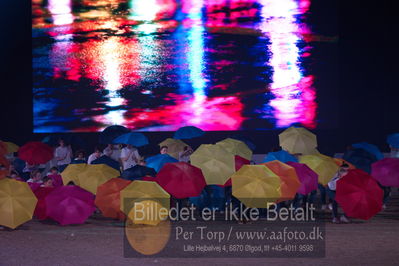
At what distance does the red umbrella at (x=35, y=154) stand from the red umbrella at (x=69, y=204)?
3.91 meters

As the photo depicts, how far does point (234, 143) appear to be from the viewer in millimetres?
14102

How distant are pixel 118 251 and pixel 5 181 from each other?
2.53 metres

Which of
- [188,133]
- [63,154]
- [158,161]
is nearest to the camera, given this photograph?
[158,161]

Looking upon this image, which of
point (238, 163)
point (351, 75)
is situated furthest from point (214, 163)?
point (351, 75)

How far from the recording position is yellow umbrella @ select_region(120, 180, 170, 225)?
403 inches

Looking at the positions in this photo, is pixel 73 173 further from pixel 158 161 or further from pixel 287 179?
pixel 287 179

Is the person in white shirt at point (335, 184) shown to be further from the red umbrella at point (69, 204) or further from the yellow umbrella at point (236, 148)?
the red umbrella at point (69, 204)

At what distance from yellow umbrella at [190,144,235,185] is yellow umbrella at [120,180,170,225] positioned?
1678 millimetres

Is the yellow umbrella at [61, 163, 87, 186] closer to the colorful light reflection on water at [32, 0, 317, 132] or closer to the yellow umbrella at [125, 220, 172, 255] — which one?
the yellow umbrella at [125, 220, 172, 255]

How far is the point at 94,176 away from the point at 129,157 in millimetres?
2707

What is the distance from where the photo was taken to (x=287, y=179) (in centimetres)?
1118

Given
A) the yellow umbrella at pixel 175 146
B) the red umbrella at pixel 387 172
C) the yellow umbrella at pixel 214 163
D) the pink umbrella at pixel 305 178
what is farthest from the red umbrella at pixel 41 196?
the red umbrella at pixel 387 172

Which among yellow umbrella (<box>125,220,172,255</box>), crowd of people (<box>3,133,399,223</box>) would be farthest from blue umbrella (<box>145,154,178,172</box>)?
yellow umbrella (<box>125,220,172,255</box>)

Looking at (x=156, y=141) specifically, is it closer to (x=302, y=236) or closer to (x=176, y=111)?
(x=176, y=111)
